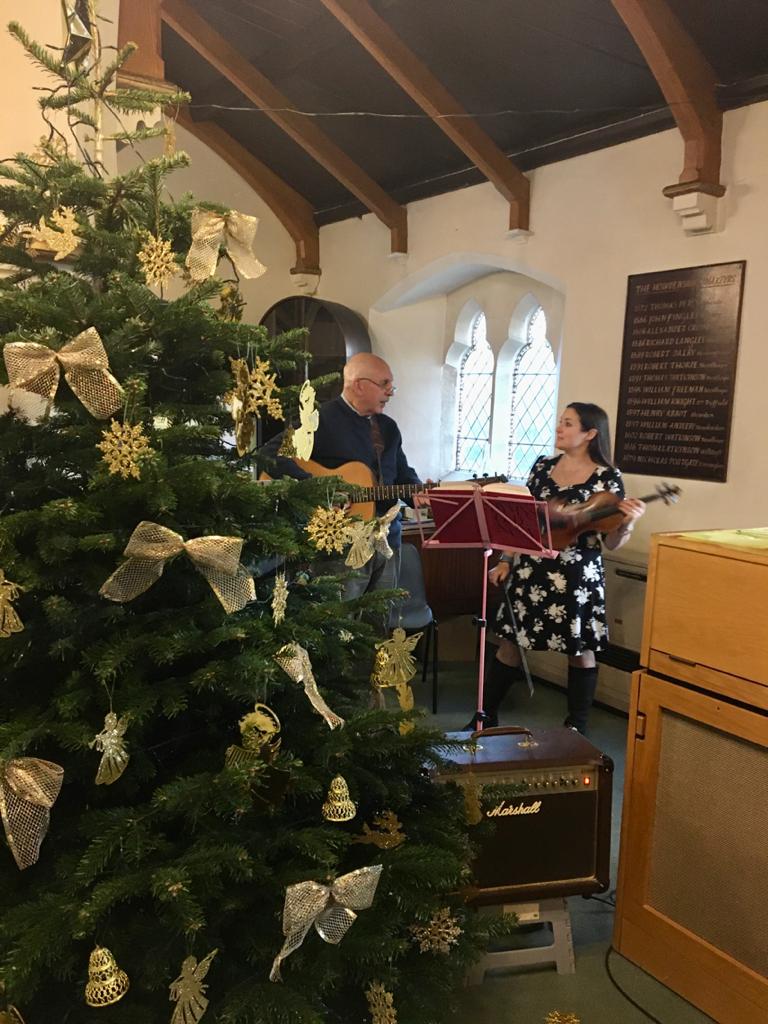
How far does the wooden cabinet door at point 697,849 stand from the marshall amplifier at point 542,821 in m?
0.08

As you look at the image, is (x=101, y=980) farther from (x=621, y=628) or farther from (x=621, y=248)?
(x=621, y=248)

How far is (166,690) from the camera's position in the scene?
1168mm

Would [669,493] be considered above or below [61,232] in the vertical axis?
below

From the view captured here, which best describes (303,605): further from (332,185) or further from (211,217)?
(332,185)

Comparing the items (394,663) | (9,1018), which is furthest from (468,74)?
(9,1018)

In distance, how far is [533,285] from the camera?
4805 mm

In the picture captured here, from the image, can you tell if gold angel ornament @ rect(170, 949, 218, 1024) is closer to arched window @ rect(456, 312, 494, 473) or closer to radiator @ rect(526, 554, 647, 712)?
radiator @ rect(526, 554, 647, 712)

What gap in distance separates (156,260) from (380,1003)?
1.20 meters

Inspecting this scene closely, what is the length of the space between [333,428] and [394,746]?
1.74 meters

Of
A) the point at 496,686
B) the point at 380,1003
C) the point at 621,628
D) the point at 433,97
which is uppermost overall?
the point at 433,97

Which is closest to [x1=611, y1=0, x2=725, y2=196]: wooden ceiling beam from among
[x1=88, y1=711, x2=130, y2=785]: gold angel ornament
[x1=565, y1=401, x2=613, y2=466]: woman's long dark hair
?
[x1=565, y1=401, x2=613, y2=466]: woman's long dark hair

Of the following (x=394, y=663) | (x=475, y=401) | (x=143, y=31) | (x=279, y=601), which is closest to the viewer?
(x=279, y=601)

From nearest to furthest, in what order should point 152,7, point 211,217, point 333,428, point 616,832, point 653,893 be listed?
point 211,217, point 653,893, point 152,7, point 616,832, point 333,428

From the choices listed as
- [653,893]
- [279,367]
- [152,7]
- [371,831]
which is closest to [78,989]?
[371,831]
